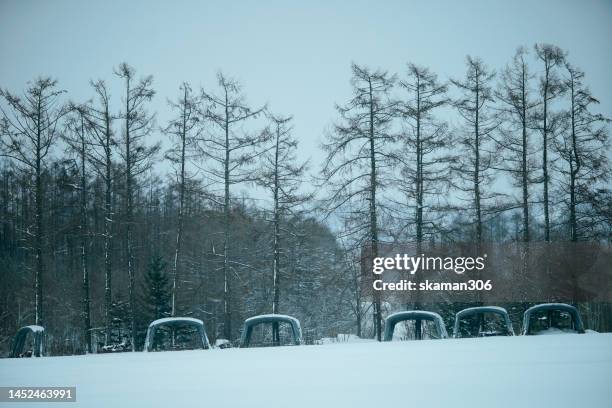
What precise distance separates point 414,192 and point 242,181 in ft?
22.6

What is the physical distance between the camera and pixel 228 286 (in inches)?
860

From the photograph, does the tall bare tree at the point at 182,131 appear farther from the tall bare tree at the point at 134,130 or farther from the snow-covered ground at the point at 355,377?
the snow-covered ground at the point at 355,377

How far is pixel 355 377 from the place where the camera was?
2.74 meters

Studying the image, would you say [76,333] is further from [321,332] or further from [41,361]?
[41,361]

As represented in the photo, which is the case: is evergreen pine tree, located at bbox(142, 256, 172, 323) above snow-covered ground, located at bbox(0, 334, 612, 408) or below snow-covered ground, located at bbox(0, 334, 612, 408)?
below

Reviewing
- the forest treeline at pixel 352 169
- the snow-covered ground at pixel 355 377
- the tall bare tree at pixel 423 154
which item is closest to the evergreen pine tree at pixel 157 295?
the forest treeline at pixel 352 169

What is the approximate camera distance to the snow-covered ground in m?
2.26

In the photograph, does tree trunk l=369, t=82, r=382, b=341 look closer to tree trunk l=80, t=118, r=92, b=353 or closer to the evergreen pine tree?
the evergreen pine tree

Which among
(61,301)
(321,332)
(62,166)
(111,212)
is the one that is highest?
(62,166)

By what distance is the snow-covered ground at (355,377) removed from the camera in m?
2.26

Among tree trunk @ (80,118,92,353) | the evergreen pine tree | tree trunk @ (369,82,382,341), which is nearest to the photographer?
tree trunk @ (369,82,382,341)

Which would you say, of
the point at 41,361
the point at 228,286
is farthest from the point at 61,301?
the point at 41,361

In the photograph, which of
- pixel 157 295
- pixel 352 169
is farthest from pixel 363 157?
pixel 157 295

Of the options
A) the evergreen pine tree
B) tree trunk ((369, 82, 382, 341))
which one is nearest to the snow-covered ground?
tree trunk ((369, 82, 382, 341))
